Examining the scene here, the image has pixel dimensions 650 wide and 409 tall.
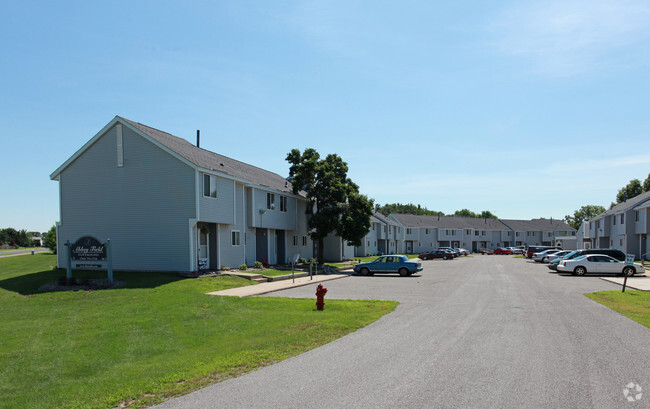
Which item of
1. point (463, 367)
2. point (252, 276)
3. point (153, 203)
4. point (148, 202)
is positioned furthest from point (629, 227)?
point (463, 367)

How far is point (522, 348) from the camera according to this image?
8.76m

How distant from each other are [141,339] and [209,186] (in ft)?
50.2

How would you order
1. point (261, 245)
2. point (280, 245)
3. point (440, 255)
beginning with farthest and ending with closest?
1. point (440, 255)
2. point (280, 245)
3. point (261, 245)

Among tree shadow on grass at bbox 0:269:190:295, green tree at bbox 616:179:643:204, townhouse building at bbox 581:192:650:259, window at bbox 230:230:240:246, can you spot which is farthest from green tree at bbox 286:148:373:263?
green tree at bbox 616:179:643:204

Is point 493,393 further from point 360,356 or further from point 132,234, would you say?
point 132,234

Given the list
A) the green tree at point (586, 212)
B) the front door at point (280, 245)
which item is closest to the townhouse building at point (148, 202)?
the front door at point (280, 245)

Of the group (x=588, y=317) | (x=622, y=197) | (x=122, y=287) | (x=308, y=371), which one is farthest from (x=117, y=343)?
(x=622, y=197)

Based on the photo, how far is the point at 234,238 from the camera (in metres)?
28.0

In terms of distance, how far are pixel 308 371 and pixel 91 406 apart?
3.10 metres

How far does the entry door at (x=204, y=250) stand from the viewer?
80.8ft

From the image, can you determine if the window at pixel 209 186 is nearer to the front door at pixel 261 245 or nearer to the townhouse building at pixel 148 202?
the townhouse building at pixel 148 202

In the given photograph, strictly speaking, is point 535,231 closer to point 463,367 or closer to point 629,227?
point 629,227

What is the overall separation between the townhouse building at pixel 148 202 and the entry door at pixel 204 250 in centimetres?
5

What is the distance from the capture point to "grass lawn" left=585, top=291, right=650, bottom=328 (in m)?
12.6
